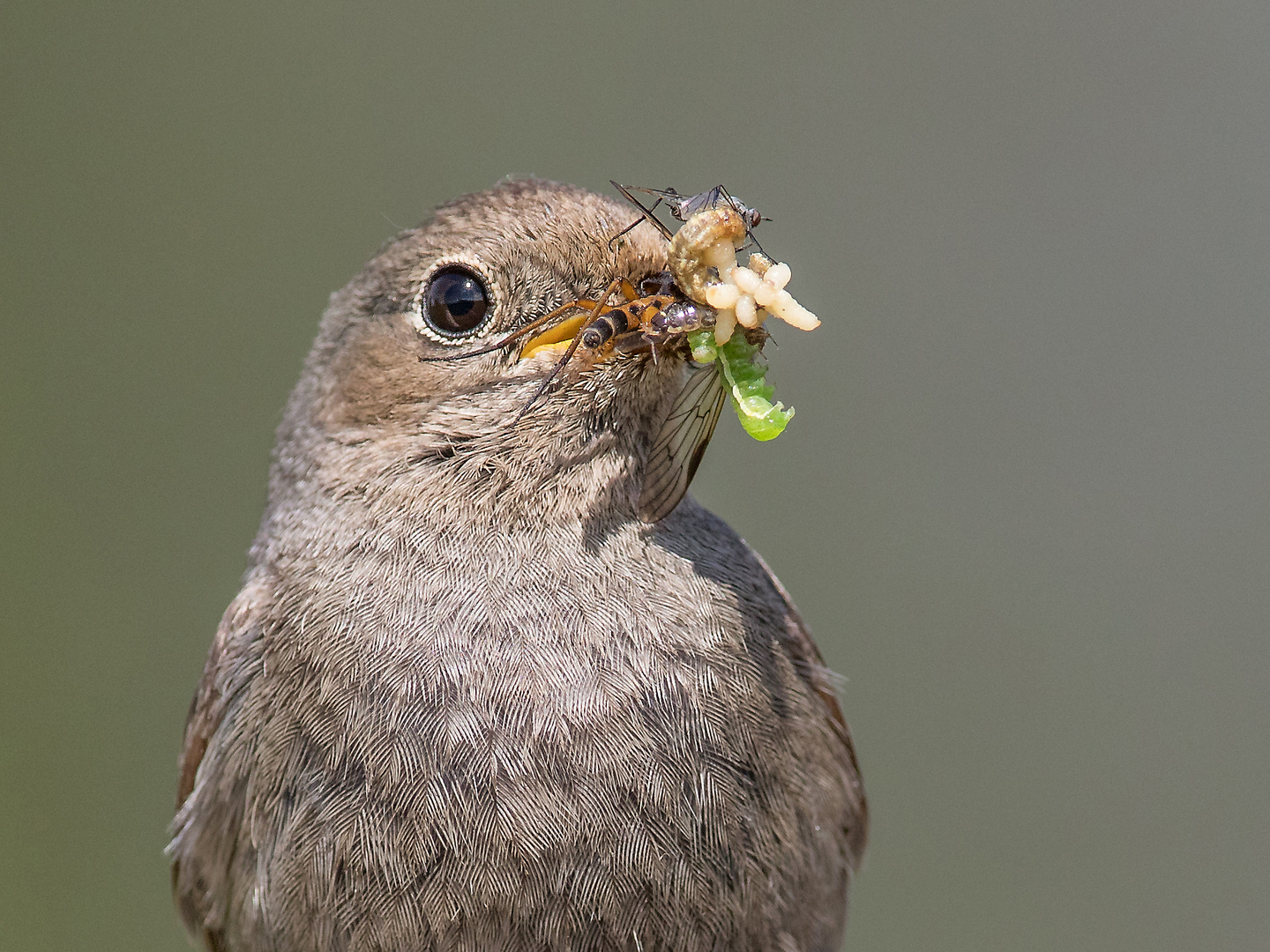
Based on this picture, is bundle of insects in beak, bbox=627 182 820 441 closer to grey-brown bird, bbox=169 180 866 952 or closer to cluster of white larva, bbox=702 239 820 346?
cluster of white larva, bbox=702 239 820 346

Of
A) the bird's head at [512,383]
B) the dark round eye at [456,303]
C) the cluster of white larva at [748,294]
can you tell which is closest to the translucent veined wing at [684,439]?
the bird's head at [512,383]

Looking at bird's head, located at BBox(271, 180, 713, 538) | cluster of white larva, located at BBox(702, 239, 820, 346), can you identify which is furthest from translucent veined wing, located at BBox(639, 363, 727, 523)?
cluster of white larva, located at BBox(702, 239, 820, 346)

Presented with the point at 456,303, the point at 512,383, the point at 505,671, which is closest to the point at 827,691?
the point at 505,671

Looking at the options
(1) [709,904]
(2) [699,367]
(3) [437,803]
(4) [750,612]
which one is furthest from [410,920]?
(2) [699,367]

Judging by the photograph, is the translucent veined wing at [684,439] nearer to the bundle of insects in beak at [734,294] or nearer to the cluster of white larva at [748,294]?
the bundle of insects in beak at [734,294]

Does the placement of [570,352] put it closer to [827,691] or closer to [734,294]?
[734,294]
